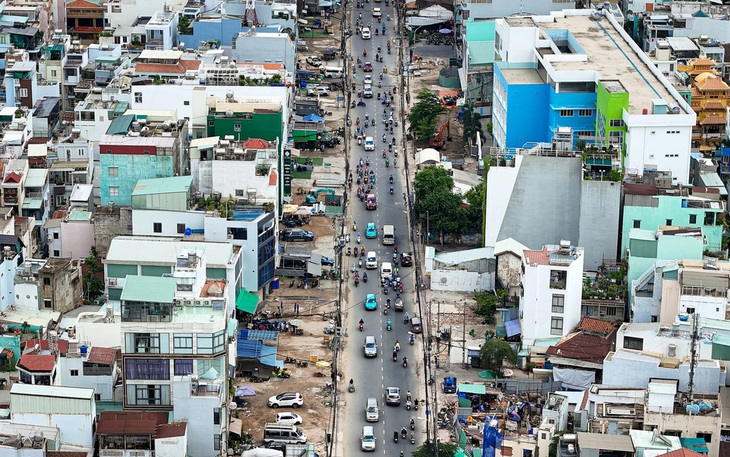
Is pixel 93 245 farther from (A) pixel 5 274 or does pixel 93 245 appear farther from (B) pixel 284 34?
(B) pixel 284 34

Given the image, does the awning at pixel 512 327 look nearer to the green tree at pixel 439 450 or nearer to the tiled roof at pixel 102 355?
the green tree at pixel 439 450

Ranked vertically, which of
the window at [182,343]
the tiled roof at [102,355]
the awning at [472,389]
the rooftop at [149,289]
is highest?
the rooftop at [149,289]

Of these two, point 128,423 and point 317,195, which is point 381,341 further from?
point 317,195

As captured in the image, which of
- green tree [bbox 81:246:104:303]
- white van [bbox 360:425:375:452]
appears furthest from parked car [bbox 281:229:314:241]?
white van [bbox 360:425:375:452]

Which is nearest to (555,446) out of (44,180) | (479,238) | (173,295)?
(173,295)

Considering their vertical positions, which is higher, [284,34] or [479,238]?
[284,34]

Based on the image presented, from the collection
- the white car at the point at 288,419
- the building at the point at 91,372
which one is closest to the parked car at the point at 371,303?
the white car at the point at 288,419
